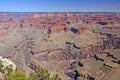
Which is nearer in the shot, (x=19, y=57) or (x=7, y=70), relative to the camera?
(x=7, y=70)

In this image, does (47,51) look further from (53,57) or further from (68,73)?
(68,73)

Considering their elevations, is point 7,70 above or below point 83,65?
above

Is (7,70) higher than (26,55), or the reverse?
(7,70)

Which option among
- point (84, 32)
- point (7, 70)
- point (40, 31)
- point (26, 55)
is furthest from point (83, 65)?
point (40, 31)

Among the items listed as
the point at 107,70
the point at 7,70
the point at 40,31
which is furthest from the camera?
the point at 40,31

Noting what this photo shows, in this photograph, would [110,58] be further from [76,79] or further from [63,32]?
[63,32]

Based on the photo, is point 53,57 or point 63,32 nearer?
point 53,57

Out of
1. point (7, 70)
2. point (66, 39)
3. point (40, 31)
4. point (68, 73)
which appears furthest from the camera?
point (40, 31)

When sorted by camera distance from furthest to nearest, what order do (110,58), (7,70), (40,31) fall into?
1. (40,31)
2. (110,58)
3. (7,70)

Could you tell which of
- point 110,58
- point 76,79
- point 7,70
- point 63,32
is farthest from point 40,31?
point 7,70
